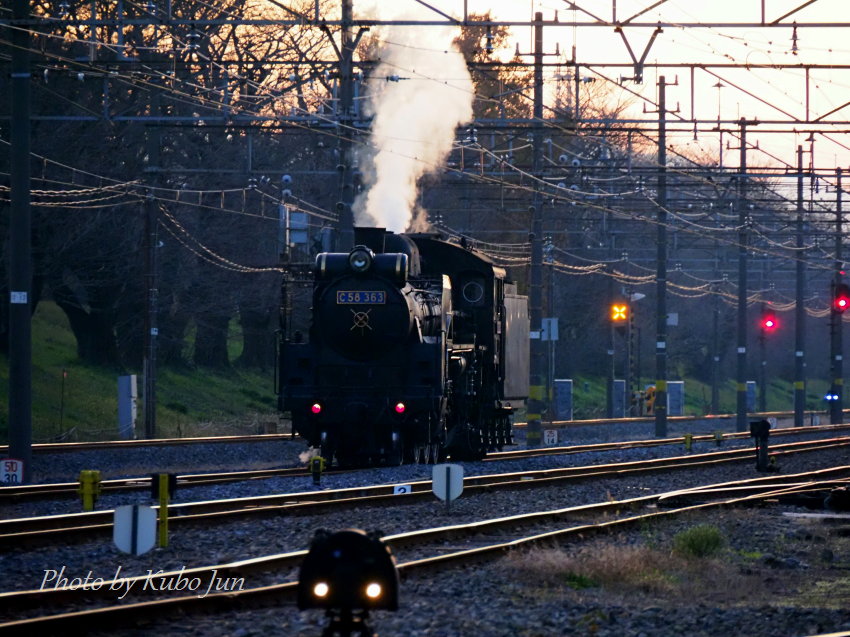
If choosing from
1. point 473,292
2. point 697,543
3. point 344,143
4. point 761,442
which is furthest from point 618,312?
point 697,543

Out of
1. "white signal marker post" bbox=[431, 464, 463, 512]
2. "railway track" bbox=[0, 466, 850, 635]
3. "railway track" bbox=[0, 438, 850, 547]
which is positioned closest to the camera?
"railway track" bbox=[0, 466, 850, 635]

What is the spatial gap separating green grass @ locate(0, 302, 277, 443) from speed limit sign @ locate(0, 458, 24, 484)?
33.7ft

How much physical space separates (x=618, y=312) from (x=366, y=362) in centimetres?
2355

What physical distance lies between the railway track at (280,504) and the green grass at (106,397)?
12.9m

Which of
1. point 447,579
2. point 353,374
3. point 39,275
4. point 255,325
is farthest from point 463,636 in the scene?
point 255,325

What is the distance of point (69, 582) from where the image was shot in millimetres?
10344

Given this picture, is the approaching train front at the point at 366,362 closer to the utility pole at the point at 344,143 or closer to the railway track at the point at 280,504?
the railway track at the point at 280,504

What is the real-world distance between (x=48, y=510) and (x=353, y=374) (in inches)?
271

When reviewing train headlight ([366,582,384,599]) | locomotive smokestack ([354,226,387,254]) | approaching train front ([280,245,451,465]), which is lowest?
train headlight ([366,582,384,599])

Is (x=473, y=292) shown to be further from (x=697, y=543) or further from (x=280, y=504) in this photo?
(x=697, y=543)

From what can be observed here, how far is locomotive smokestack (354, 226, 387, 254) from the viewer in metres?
22.7

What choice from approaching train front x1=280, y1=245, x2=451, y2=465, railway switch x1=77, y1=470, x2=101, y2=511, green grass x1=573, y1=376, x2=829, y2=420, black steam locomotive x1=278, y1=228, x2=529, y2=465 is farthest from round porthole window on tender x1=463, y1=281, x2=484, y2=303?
green grass x1=573, y1=376, x2=829, y2=420

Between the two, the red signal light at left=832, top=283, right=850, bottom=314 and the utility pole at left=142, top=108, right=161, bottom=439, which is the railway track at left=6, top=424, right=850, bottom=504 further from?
the red signal light at left=832, top=283, right=850, bottom=314

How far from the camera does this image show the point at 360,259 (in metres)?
21.0
